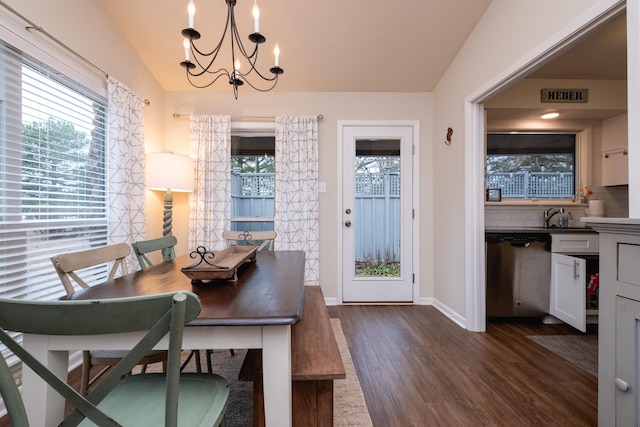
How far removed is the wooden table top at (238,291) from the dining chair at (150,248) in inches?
7.1

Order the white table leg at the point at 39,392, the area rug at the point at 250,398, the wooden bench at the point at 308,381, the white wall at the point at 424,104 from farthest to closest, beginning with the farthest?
the white wall at the point at 424,104, the area rug at the point at 250,398, the wooden bench at the point at 308,381, the white table leg at the point at 39,392

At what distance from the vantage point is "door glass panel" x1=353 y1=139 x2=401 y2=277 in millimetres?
3443

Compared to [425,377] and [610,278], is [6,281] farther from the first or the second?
[610,278]

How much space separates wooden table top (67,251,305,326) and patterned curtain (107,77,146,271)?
1.07 m

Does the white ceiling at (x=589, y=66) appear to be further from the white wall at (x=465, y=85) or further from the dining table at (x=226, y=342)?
the dining table at (x=226, y=342)

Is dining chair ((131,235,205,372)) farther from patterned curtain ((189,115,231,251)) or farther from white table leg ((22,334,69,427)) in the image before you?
patterned curtain ((189,115,231,251))

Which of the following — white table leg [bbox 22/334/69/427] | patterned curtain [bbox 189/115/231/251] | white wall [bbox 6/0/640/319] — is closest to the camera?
white table leg [bbox 22/334/69/427]

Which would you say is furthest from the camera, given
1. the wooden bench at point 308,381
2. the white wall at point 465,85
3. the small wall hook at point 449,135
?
the small wall hook at point 449,135

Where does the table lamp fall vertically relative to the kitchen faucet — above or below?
above

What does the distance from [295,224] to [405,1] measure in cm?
225

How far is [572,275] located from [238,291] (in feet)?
9.15

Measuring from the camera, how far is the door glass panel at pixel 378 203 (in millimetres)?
3443

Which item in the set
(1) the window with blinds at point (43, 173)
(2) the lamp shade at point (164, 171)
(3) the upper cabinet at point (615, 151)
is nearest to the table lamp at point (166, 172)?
(2) the lamp shade at point (164, 171)

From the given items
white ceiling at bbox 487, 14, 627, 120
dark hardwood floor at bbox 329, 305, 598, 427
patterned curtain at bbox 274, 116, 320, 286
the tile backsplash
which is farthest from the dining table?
the tile backsplash
